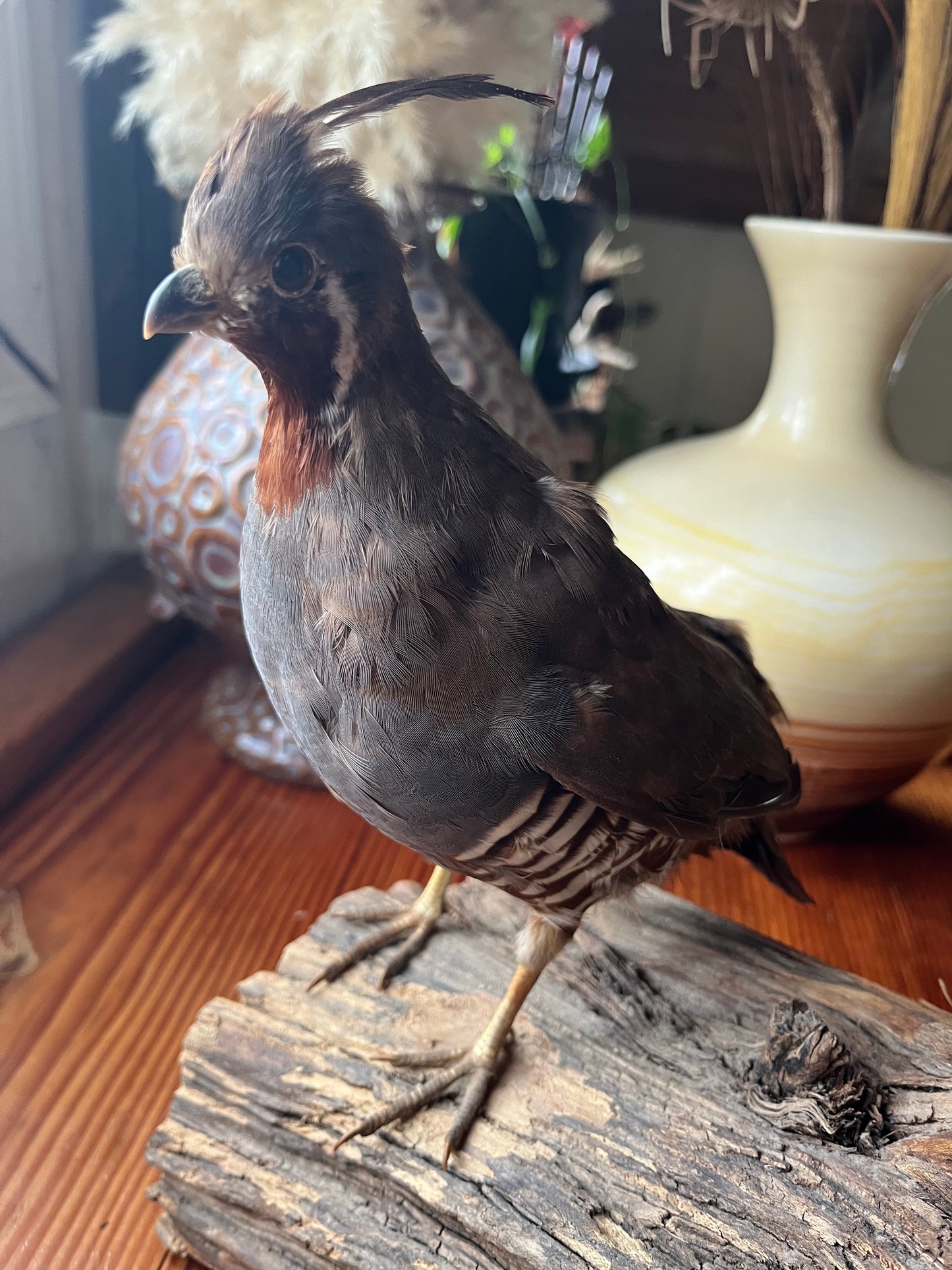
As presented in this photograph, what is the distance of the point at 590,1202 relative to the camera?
0.53 m

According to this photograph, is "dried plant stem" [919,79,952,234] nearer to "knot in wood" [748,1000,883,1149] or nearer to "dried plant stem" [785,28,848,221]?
"dried plant stem" [785,28,848,221]

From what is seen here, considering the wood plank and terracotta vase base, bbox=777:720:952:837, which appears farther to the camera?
the wood plank

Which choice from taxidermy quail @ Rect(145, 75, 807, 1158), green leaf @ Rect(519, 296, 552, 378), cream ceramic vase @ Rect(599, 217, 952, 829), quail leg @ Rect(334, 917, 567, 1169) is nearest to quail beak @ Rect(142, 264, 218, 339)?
taxidermy quail @ Rect(145, 75, 807, 1158)

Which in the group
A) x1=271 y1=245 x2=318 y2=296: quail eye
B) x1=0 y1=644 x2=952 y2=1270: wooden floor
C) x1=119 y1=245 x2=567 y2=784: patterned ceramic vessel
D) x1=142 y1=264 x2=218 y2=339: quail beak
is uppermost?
x1=271 y1=245 x2=318 y2=296: quail eye

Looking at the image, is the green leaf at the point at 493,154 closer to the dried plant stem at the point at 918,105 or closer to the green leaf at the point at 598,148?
the green leaf at the point at 598,148

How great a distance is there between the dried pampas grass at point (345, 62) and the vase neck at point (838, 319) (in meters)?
0.29

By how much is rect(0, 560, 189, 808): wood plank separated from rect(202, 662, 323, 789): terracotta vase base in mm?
134

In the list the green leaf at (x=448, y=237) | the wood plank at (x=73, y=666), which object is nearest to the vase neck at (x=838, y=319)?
the green leaf at (x=448, y=237)

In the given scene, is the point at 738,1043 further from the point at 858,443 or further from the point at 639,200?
the point at 639,200

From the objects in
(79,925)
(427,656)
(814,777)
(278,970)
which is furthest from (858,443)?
(79,925)

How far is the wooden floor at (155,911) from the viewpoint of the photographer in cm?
62

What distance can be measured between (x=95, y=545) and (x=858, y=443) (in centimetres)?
96

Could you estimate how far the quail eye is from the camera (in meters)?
0.39

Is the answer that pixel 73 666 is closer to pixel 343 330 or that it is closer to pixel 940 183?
pixel 343 330
